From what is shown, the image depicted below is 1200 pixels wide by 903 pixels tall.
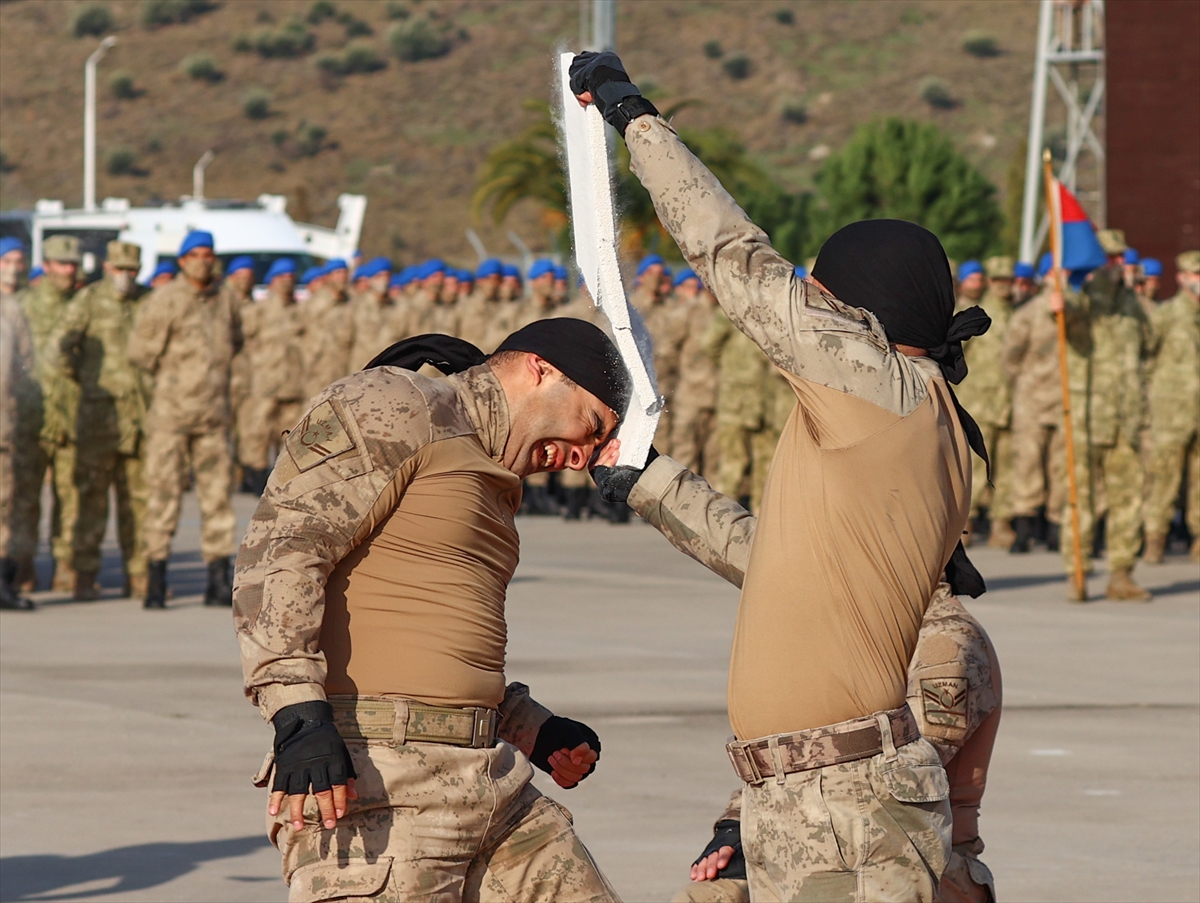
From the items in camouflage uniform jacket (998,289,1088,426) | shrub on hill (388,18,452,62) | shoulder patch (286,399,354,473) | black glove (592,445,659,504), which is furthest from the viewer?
shrub on hill (388,18,452,62)

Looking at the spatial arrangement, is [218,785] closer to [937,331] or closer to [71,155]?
[937,331]

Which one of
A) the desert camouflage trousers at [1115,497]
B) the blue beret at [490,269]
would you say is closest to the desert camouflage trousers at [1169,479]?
the desert camouflage trousers at [1115,497]

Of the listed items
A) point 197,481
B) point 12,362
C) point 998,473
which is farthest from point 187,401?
point 998,473

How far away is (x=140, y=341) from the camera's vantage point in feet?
41.1

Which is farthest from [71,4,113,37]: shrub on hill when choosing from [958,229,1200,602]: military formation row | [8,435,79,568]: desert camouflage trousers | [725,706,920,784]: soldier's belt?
[725,706,920,784]: soldier's belt

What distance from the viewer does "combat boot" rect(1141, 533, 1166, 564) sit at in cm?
1602

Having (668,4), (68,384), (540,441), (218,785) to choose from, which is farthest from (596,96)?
(668,4)

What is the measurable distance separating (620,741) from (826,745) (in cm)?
514

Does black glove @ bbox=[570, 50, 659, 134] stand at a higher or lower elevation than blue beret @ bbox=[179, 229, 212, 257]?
higher

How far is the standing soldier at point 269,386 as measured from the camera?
22594mm

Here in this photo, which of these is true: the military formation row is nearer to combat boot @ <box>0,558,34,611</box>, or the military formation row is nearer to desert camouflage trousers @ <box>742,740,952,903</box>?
combat boot @ <box>0,558,34,611</box>

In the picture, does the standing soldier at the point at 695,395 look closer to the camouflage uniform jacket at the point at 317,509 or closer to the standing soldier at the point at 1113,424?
the standing soldier at the point at 1113,424

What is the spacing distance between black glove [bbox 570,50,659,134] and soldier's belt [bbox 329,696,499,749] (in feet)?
3.51

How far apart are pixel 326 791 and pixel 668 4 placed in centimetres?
8929
